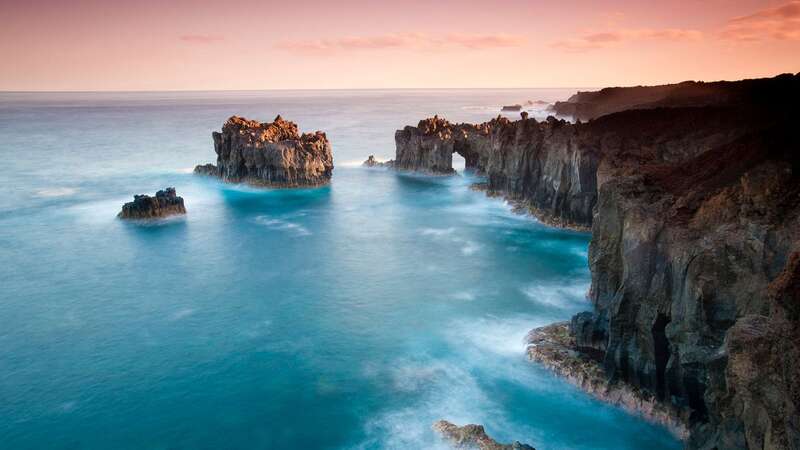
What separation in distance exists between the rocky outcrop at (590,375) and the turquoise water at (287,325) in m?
0.68

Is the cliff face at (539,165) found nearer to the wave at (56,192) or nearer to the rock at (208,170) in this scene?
the rock at (208,170)

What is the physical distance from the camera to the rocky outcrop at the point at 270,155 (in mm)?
93500

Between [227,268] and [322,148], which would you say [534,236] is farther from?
[322,148]

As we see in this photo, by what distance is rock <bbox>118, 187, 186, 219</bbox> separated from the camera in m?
74.7

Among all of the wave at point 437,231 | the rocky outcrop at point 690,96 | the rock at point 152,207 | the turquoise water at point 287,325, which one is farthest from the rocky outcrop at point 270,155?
the rocky outcrop at point 690,96

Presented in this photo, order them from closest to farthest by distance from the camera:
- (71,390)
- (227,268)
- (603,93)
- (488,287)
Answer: (71,390)
(488,287)
(227,268)
(603,93)

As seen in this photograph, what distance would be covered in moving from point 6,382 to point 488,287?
37.7m

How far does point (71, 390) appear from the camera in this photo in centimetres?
3481

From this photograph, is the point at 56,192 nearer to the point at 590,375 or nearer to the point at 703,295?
the point at 590,375

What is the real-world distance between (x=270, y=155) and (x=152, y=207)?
24.4 metres

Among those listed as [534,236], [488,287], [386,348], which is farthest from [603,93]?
[386,348]

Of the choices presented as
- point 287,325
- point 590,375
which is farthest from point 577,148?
point 287,325

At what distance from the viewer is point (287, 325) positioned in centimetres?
4347

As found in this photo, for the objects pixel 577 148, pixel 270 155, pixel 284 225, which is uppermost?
pixel 577 148
